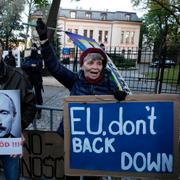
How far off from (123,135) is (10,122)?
1.00m

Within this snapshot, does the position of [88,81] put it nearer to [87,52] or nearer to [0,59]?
[87,52]

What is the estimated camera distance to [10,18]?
1706 inches

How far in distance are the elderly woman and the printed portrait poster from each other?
480mm

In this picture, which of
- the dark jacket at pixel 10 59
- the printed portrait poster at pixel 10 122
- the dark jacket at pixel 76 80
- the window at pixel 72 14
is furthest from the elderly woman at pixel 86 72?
the window at pixel 72 14

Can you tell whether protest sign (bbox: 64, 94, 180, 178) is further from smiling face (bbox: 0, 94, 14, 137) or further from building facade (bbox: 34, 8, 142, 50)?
building facade (bbox: 34, 8, 142, 50)

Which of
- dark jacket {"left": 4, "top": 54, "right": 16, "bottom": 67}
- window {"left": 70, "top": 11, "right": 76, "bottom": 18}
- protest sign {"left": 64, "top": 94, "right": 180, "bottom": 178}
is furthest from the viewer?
window {"left": 70, "top": 11, "right": 76, "bottom": 18}

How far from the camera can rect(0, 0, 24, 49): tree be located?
4166 cm

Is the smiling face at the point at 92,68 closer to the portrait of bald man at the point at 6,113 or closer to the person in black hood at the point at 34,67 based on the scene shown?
the portrait of bald man at the point at 6,113

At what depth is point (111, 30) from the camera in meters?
85.8

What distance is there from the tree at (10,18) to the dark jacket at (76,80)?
3869 centimetres

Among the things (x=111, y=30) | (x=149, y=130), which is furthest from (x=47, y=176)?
(x=111, y=30)

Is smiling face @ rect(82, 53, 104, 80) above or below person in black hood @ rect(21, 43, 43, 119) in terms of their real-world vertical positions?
above

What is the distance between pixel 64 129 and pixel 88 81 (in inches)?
19.2

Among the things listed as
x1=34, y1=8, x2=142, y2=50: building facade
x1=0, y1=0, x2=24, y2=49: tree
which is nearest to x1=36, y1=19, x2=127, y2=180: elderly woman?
x1=0, y1=0, x2=24, y2=49: tree
